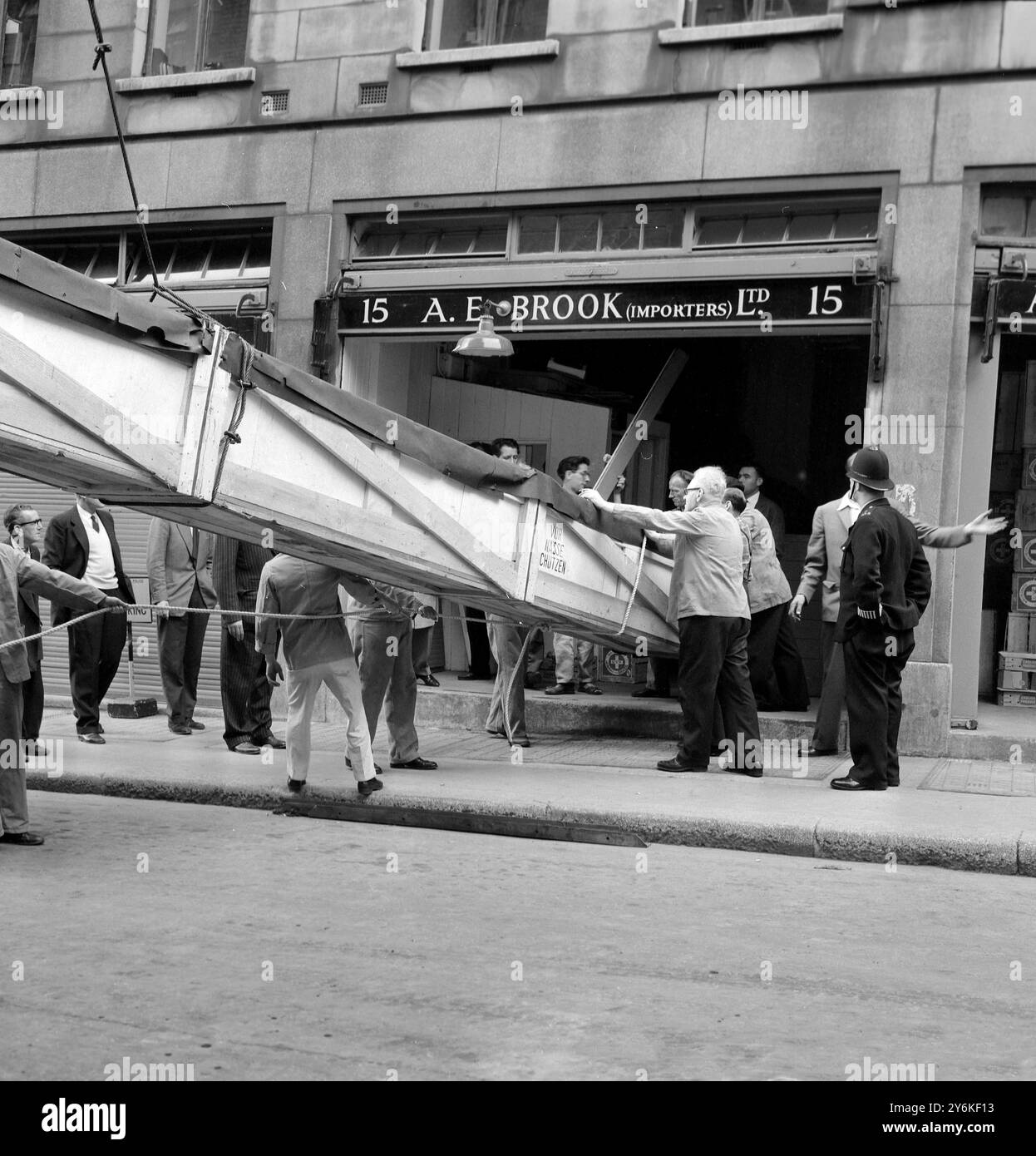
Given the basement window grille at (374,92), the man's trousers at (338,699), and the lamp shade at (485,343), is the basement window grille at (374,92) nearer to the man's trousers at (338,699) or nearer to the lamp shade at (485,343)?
the lamp shade at (485,343)

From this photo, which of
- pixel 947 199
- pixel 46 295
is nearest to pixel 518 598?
pixel 46 295

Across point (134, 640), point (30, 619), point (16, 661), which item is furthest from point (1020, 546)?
point (16, 661)

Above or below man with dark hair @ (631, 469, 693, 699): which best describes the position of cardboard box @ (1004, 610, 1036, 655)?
above

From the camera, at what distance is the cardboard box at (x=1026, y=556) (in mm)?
13266

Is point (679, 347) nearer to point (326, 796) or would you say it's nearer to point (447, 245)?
point (447, 245)

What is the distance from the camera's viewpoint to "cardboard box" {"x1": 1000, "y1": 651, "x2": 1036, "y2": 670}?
512 inches

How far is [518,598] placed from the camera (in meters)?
9.51

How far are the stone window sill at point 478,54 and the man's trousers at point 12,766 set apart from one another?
23.6 feet

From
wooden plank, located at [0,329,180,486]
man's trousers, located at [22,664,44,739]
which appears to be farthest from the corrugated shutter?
wooden plank, located at [0,329,180,486]

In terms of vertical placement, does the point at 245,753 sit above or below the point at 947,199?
below

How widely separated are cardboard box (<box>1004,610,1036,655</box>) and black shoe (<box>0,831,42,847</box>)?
868 cm

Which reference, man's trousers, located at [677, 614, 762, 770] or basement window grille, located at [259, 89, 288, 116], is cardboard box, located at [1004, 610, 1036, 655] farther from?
basement window grille, located at [259, 89, 288, 116]

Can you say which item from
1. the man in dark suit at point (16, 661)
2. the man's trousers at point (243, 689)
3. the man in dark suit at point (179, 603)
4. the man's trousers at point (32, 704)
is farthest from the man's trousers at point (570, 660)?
the man in dark suit at point (16, 661)
